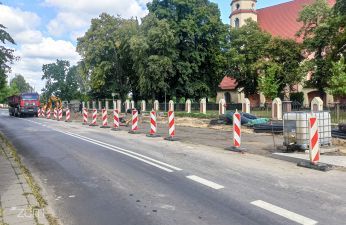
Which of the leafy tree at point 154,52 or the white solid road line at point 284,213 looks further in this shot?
the leafy tree at point 154,52

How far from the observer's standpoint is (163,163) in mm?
10375

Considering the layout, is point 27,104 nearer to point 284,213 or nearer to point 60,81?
point 60,81

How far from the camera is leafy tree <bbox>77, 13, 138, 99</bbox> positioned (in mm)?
50094

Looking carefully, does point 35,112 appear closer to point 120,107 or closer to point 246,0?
point 120,107

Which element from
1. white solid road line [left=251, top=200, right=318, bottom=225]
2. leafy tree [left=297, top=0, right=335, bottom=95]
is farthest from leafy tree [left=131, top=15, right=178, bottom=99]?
white solid road line [left=251, top=200, right=318, bottom=225]

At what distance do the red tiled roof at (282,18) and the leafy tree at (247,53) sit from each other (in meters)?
14.9

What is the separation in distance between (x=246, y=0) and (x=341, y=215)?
221 feet

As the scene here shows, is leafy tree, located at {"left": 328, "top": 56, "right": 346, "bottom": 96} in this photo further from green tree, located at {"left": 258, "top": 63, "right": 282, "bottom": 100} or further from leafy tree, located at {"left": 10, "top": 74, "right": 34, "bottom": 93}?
leafy tree, located at {"left": 10, "top": 74, "right": 34, "bottom": 93}

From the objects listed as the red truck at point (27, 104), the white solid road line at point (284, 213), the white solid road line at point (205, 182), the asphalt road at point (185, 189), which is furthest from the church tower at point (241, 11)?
the white solid road line at point (284, 213)

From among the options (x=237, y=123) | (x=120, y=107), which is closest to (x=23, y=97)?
(x=120, y=107)

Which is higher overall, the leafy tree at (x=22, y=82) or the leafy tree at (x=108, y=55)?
the leafy tree at (x=22, y=82)

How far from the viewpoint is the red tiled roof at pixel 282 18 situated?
64188mm

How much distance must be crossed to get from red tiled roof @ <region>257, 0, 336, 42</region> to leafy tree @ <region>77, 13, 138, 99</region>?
27.2 m

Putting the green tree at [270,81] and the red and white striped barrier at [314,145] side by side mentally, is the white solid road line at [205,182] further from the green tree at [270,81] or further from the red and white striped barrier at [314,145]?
the green tree at [270,81]
